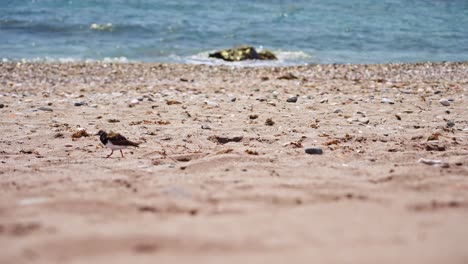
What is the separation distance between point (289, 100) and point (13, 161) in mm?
4128

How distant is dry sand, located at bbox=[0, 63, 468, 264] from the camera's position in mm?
2312

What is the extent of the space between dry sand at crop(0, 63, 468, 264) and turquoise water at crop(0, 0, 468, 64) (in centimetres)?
795

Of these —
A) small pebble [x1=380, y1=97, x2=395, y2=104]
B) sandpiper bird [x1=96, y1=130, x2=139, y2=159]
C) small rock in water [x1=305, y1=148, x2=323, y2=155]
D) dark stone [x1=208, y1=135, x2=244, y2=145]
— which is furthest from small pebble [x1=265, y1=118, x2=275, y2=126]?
small pebble [x1=380, y1=97, x2=395, y2=104]

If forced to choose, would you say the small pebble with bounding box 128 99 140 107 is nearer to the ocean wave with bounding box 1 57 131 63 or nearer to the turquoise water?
the ocean wave with bounding box 1 57 131 63

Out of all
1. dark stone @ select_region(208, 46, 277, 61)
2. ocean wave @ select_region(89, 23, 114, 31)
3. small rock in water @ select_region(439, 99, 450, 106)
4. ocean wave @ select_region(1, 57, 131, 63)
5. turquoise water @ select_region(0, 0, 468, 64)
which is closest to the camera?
small rock in water @ select_region(439, 99, 450, 106)

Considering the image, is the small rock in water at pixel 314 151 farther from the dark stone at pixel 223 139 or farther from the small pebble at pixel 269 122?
the small pebble at pixel 269 122

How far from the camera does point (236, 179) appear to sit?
3.50m

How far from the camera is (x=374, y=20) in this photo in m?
23.1

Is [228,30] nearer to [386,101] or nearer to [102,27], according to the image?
[102,27]

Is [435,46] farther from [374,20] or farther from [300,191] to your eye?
[300,191]

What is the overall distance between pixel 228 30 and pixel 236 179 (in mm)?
17571

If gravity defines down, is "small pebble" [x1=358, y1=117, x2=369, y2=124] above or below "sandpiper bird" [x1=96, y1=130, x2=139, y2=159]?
below

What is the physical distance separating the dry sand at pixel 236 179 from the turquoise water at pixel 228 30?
26.1ft

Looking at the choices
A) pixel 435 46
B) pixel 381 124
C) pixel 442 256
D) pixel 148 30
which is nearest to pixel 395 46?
pixel 435 46
